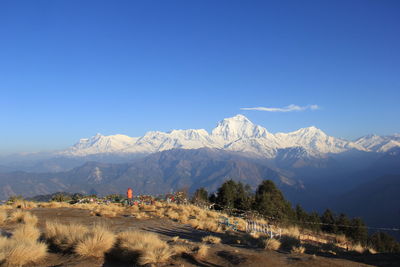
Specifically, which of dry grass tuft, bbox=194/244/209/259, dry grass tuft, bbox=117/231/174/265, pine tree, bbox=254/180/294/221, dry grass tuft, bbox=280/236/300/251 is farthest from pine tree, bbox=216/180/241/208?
dry grass tuft, bbox=117/231/174/265

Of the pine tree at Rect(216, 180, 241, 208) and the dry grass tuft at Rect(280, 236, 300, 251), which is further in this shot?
the pine tree at Rect(216, 180, 241, 208)

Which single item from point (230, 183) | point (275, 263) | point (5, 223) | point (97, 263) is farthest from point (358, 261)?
point (230, 183)

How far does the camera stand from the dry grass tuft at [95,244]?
942 centimetres

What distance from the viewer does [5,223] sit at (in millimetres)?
16359

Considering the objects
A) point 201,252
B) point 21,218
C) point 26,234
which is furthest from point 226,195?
point 26,234

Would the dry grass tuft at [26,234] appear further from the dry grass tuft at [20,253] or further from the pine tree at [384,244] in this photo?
the pine tree at [384,244]

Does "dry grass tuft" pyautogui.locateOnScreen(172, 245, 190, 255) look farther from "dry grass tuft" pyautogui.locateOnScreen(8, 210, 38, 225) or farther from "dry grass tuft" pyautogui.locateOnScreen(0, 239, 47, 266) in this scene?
"dry grass tuft" pyautogui.locateOnScreen(8, 210, 38, 225)

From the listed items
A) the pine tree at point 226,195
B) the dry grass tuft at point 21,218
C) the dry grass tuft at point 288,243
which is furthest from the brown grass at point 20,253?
the pine tree at point 226,195

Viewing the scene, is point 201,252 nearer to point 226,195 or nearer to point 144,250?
point 144,250

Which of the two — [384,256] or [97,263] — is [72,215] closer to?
[97,263]

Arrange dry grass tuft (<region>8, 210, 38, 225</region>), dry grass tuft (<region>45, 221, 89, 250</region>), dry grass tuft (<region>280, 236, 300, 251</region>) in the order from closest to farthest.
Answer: dry grass tuft (<region>45, 221, 89, 250</region>)
dry grass tuft (<region>280, 236, 300, 251</region>)
dry grass tuft (<region>8, 210, 38, 225</region>)

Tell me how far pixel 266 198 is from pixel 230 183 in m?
12.5

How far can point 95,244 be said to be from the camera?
962cm

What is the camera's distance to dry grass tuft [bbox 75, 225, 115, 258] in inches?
371
